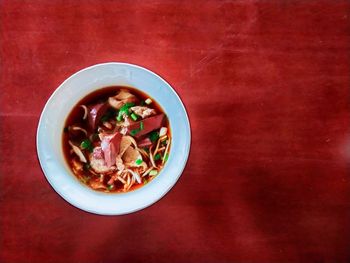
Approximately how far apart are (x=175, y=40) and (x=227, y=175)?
49cm

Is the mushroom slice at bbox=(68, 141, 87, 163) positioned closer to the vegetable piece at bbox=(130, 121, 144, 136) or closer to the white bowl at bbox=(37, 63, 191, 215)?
the white bowl at bbox=(37, 63, 191, 215)

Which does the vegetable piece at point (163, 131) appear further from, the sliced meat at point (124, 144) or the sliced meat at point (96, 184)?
the sliced meat at point (96, 184)

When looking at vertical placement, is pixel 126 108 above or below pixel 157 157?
above

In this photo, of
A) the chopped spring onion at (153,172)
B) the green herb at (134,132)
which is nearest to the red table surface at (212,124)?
the chopped spring onion at (153,172)

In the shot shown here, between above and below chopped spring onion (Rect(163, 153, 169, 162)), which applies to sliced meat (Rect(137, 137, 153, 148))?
above

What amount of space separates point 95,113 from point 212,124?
1.28 ft

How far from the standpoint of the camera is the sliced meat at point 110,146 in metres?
1.15

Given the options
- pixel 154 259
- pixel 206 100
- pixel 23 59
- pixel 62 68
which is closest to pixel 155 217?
pixel 154 259

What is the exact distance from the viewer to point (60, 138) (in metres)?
1.15

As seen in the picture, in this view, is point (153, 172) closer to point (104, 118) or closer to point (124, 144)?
point (124, 144)

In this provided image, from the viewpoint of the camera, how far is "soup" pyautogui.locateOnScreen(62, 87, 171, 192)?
1.18 metres

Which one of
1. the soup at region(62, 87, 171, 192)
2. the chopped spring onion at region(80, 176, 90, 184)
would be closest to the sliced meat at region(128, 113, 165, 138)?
the soup at region(62, 87, 171, 192)

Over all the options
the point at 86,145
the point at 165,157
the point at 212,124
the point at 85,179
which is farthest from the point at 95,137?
the point at 212,124

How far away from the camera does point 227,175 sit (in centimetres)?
121
